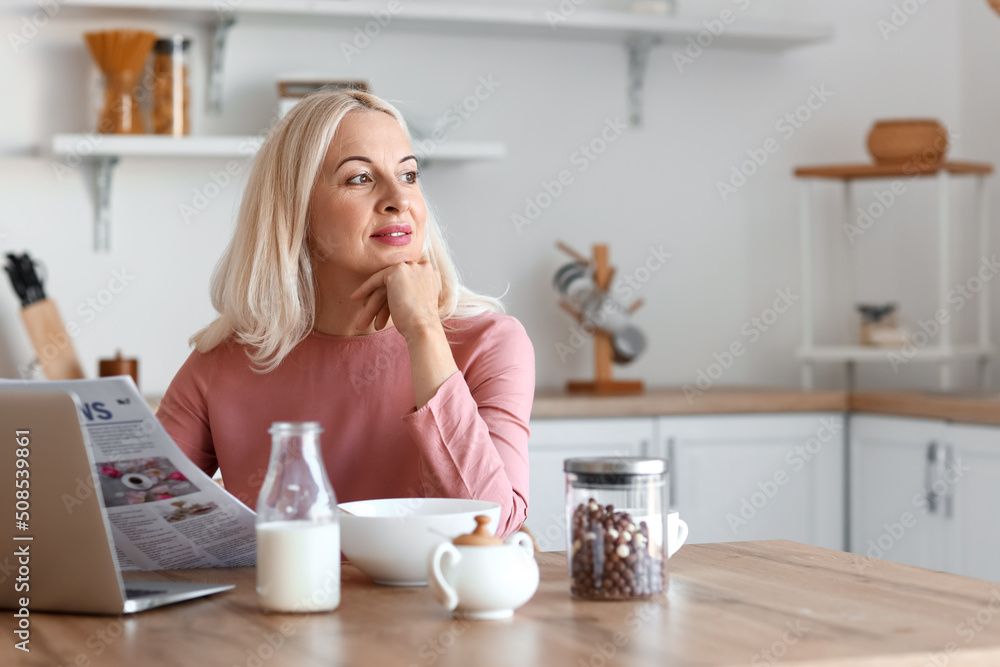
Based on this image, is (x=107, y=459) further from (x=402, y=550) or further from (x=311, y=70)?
(x=311, y=70)

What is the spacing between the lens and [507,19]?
10.1 ft

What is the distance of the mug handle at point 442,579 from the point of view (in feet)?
2.99

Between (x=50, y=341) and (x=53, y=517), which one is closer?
(x=53, y=517)

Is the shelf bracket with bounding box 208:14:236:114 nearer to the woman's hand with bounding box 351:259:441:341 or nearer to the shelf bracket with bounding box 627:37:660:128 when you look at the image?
the shelf bracket with bounding box 627:37:660:128

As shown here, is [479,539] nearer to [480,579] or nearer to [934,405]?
[480,579]

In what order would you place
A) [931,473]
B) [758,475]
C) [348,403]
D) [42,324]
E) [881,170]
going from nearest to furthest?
1. [348,403]
2. [931,473]
3. [42,324]
4. [758,475]
5. [881,170]

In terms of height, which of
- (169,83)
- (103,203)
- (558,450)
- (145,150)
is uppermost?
(169,83)

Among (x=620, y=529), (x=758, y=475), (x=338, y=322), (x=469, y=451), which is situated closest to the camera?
(x=620, y=529)

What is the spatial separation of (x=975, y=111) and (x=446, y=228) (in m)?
1.70

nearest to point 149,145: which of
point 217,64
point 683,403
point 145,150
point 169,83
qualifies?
point 145,150

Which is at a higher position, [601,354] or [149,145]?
[149,145]

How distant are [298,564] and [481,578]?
155mm

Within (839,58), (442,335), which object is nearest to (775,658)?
(442,335)

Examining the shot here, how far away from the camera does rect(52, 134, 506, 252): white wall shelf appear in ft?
9.29
